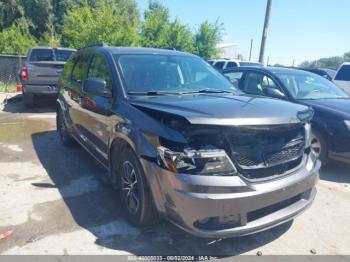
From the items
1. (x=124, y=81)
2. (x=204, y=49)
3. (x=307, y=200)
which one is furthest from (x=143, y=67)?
(x=204, y=49)

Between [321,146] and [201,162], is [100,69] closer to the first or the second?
[201,162]

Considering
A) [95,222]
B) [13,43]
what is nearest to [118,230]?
[95,222]

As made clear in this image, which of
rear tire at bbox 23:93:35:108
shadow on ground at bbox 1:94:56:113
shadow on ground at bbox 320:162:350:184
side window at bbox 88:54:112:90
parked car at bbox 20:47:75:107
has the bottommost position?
shadow on ground at bbox 1:94:56:113

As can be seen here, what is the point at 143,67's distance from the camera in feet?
13.6

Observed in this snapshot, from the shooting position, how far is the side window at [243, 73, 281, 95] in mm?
6326

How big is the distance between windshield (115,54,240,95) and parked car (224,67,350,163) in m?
0.83

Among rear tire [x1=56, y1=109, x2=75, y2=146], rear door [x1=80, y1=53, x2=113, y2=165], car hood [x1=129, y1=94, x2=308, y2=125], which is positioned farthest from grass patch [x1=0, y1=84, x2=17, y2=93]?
car hood [x1=129, y1=94, x2=308, y2=125]

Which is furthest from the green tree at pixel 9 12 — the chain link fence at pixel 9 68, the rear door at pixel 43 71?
the rear door at pixel 43 71

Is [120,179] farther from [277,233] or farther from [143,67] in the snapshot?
[277,233]

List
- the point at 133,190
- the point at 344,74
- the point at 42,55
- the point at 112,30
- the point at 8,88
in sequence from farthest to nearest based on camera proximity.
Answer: the point at 112,30
the point at 8,88
the point at 344,74
the point at 42,55
the point at 133,190

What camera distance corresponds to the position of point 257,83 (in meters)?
6.61

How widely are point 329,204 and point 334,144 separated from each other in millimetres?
1294

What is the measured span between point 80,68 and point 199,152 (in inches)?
134

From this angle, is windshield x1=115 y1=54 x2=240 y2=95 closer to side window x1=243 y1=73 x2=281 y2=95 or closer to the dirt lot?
the dirt lot
